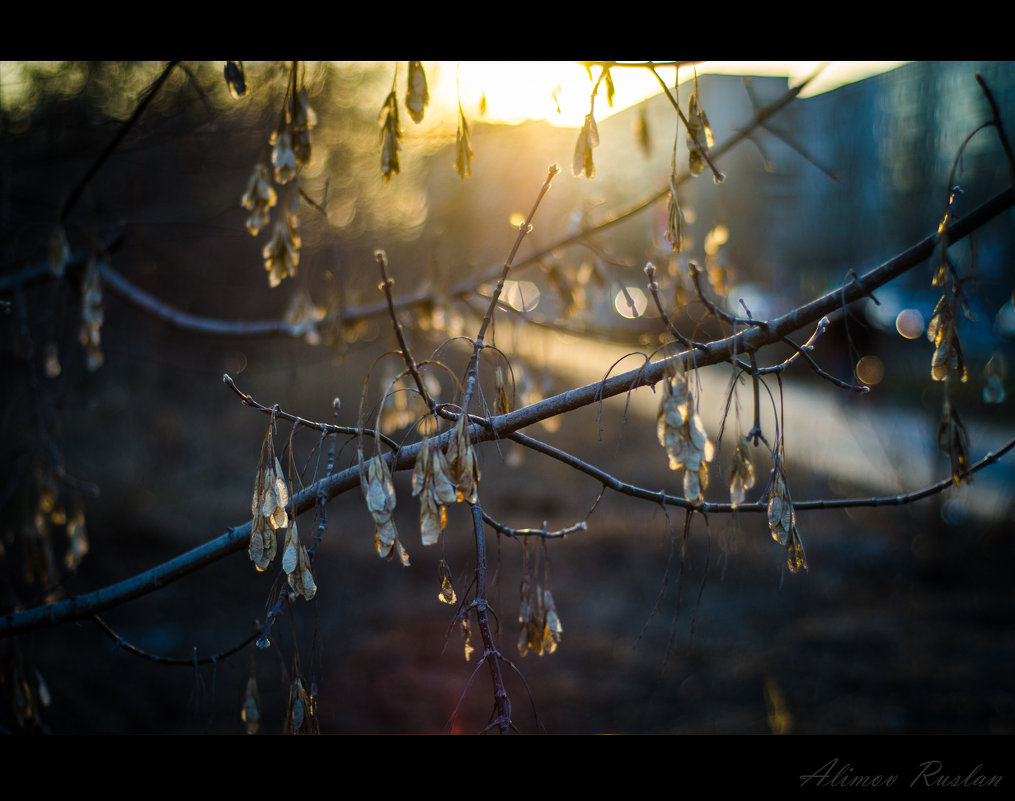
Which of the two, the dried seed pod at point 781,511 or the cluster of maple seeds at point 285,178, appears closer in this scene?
the dried seed pod at point 781,511

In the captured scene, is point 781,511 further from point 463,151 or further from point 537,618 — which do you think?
point 463,151

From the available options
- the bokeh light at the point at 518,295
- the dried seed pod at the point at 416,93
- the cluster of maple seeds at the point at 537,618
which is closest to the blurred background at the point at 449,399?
the bokeh light at the point at 518,295

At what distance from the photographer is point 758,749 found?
138cm

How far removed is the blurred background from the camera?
2947 mm

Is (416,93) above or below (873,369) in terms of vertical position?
above

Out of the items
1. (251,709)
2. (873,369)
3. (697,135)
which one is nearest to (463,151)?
(697,135)

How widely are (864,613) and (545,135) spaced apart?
13.6 ft

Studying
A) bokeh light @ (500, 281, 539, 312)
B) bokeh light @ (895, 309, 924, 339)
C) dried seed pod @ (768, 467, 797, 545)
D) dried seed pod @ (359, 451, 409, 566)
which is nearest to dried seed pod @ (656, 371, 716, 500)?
dried seed pod @ (768, 467, 797, 545)

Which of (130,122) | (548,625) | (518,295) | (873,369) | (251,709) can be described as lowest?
(873,369)

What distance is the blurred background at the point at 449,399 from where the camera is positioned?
2.95 metres

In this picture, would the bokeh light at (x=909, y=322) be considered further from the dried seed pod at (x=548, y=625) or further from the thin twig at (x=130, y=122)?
the thin twig at (x=130, y=122)

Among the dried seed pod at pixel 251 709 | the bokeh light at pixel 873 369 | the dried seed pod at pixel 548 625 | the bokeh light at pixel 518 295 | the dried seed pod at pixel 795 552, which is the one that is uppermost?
the bokeh light at pixel 518 295

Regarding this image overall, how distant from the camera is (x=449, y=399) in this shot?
2398 mm

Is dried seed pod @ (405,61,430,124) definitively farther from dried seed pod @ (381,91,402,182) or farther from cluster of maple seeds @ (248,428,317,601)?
cluster of maple seeds @ (248,428,317,601)
